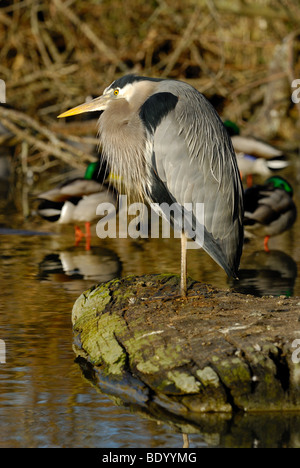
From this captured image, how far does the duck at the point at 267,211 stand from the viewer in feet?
28.0

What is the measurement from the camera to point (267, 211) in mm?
8547

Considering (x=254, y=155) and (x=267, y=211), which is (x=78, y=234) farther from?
(x=254, y=155)

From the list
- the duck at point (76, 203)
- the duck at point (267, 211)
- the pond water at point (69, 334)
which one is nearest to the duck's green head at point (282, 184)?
the duck at point (267, 211)

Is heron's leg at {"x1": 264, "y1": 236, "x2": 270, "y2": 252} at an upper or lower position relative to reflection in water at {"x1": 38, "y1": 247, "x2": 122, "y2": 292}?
upper

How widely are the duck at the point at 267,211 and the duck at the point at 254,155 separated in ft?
11.7

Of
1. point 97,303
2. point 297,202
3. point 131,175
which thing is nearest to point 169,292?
point 97,303

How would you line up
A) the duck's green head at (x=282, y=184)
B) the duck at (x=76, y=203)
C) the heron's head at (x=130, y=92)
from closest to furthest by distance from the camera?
the heron's head at (x=130, y=92) < the duck at (x=76, y=203) < the duck's green head at (x=282, y=184)

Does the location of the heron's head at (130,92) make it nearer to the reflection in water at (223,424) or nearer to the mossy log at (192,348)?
the mossy log at (192,348)

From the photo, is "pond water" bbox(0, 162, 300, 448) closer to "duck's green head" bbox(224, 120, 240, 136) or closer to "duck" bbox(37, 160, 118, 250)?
"duck" bbox(37, 160, 118, 250)

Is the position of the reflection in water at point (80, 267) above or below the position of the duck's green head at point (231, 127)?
below

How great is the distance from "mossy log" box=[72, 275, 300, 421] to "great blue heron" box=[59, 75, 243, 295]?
45 centimetres

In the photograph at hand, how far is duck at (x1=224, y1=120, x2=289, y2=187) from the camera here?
12430 millimetres

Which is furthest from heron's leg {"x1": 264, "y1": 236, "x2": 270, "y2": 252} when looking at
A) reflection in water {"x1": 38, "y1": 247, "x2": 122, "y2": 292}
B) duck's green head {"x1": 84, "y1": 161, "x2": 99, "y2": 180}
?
duck's green head {"x1": 84, "y1": 161, "x2": 99, "y2": 180}

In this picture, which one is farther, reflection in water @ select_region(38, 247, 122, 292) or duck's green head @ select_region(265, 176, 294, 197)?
duck's green head @ select_region(265, 176, 294, 197)
